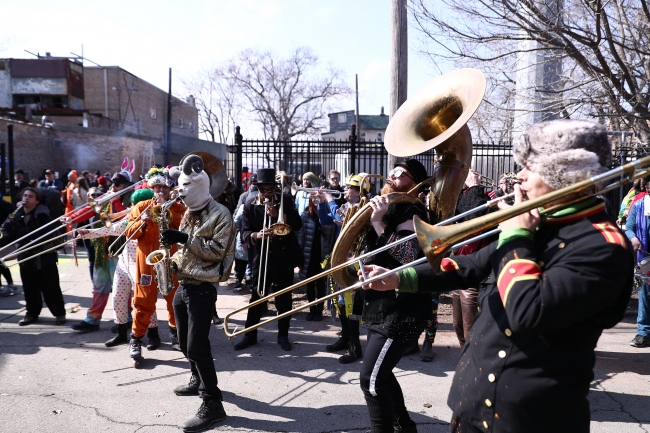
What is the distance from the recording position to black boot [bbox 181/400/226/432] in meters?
3.61

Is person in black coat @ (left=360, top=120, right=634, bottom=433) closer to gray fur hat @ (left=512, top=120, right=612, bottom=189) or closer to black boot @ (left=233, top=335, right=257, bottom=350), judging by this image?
gray fur hat @ (left=512, top=120, right=612, bottom=189)

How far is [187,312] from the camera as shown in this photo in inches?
157

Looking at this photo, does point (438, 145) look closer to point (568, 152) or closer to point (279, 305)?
point (568, 152)

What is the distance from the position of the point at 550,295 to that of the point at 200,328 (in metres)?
2.80

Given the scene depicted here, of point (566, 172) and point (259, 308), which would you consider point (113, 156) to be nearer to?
point (259, 308)

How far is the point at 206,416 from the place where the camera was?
3.68 meters

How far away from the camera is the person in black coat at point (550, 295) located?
157cm

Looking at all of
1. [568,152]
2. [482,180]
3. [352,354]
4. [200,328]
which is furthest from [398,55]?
[568,152]

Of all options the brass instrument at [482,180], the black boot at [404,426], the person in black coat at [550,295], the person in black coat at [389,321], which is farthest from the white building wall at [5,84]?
the person in black coat at [550,295]

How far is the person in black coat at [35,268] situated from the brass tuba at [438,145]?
4.60 metres

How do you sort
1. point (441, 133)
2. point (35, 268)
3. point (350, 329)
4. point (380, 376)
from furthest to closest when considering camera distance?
1. point (35, 268)
2. point (350, 329)
3. point (441, 133)
4. point (380, 376)

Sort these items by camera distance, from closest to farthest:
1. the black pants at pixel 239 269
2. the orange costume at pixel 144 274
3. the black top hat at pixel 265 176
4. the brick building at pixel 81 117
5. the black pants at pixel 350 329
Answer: the orange costume at pixel 144 274 < the black pants at pixel 350 329 < the black top hat at pixel 265 176 < the black pants at pixel 239 269 < the brick building at pixel 81 117

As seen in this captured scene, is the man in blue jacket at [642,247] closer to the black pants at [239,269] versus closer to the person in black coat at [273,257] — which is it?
the person in black coat at [273,257]

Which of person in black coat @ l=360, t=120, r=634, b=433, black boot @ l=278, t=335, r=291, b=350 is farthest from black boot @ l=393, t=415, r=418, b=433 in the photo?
black boot @ l=278, t=335, r=291, b=350
